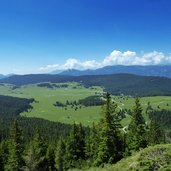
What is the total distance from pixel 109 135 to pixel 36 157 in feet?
102

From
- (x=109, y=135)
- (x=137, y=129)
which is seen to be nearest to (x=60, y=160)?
(x=137, y=129)

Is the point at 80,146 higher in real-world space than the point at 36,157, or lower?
higher

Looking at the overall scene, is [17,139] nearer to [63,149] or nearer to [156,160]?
[63,149]

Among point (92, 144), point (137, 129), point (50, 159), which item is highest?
point (137, 129)

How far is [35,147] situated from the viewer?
282 feet

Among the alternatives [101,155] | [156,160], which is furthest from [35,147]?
[156,160]

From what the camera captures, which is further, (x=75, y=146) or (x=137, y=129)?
(x=75, y=146)

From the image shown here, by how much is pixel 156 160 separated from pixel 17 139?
47.4m

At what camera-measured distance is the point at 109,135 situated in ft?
191

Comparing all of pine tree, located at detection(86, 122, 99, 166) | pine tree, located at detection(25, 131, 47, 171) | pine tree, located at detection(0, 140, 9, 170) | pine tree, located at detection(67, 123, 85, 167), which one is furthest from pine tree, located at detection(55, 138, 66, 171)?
pine tree, located at detection(0, 140, 9, 170)

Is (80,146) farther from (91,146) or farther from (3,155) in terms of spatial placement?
(3,155)

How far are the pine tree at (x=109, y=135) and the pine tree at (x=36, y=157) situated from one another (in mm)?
24235

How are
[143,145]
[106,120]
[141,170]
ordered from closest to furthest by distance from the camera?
[141,170], [106,120], [143,145]

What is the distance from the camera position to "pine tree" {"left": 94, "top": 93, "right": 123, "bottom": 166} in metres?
57.7
